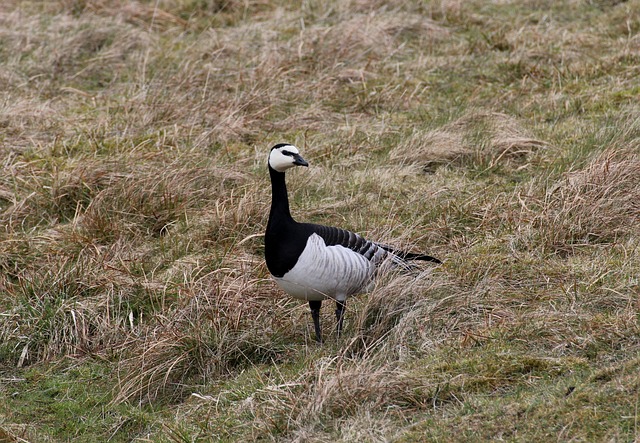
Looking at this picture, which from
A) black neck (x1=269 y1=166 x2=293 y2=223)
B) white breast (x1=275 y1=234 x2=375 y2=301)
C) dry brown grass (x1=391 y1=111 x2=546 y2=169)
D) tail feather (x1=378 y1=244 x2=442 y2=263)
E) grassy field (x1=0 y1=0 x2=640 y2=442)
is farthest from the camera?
dry brown grass (x1=391 y1=111 x2=546 y2=169)

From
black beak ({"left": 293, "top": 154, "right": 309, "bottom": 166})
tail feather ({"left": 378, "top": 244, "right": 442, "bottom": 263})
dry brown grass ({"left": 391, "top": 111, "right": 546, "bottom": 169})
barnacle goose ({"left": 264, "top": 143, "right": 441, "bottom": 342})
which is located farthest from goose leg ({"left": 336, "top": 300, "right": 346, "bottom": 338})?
dry brown grass ({"left": 391, "top": 111, "right": 546, "bottom": 169})

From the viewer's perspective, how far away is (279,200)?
20.3 ft

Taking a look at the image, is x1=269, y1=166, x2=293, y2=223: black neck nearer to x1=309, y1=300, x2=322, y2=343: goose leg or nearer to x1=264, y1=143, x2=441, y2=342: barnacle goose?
x1=264, y1=143, x2=441, y2=342: barnacle goose

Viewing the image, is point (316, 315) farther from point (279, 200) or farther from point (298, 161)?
point (298, 161)

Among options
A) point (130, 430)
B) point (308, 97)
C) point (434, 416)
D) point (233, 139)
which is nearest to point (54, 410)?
point (130, 430)

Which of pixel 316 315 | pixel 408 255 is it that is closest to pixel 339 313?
pixel 316 315

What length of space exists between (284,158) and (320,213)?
6.19ft

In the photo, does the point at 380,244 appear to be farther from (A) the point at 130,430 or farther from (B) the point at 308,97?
(B) the point at 308,97

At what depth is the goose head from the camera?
623cm

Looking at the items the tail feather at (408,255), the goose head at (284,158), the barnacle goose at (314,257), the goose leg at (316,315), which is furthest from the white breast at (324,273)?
the goose head at (284,158)

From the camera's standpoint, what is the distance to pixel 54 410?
20.3 feet

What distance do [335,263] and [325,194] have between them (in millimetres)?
2476

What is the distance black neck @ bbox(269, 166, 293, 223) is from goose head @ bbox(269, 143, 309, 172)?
0.05m

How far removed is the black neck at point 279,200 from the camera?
6098 millimetres
